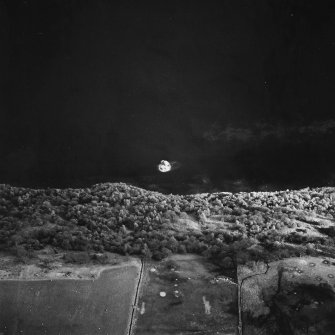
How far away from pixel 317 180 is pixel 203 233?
518 cm

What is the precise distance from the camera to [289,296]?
4.55 meters

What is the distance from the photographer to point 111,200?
24.6ft

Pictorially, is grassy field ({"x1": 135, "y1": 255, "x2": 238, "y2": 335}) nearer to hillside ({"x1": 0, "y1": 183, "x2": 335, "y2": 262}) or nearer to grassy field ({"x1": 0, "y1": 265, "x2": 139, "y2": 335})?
grassy field ({"x1": 0, "y1": 265, "x2": 139, "y2": 335})

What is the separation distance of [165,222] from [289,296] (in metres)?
2.57

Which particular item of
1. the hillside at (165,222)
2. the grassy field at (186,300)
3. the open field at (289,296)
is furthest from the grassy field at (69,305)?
the open field at (289,296)

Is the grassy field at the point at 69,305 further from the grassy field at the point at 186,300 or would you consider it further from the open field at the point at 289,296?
the open field at the point at 289,296

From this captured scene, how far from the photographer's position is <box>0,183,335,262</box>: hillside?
564cm

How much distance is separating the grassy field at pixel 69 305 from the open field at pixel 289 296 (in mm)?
1469

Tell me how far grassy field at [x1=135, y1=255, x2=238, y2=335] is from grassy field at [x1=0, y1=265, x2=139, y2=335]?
0.74 feet

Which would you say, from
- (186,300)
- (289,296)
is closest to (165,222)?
(186,300)

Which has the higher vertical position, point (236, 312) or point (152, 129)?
point (152, 129)

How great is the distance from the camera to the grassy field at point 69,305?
4277mm

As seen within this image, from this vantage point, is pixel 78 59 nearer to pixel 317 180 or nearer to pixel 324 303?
pixel 317 180

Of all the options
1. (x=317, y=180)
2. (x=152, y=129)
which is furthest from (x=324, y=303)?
(x=152, y=129)
